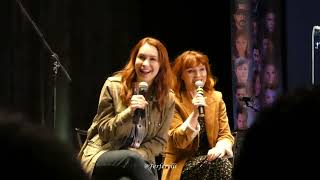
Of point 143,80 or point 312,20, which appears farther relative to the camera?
point 312,20

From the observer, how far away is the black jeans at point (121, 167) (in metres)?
2.26

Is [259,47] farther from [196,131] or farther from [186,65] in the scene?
[196,131]

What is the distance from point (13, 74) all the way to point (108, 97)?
220cm

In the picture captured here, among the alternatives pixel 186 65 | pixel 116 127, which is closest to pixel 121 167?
pixel 116 127

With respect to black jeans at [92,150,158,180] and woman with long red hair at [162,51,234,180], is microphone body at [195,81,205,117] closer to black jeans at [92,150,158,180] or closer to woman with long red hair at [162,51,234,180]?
woman with long red hair at [162,51,234,180]

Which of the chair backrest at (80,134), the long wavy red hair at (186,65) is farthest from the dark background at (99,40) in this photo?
the long wavy red hair at (186,65)

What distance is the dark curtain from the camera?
14.7 feet

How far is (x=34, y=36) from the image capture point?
4.61 m

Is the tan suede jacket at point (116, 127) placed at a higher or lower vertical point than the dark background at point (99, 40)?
lower

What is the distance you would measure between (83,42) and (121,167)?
9.45 feet

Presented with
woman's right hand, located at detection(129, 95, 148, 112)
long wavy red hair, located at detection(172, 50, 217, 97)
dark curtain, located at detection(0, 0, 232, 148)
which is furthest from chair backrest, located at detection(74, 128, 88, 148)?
dark curtain, located at detection(0, 0, 232, 148)

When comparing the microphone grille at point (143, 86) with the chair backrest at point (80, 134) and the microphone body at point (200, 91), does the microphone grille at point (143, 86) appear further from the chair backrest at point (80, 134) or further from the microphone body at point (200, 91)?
the chair backrest at point (80, 134)

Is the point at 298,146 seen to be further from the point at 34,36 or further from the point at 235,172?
the point at 34,36

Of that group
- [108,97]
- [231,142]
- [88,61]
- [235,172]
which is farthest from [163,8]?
[235,172]
